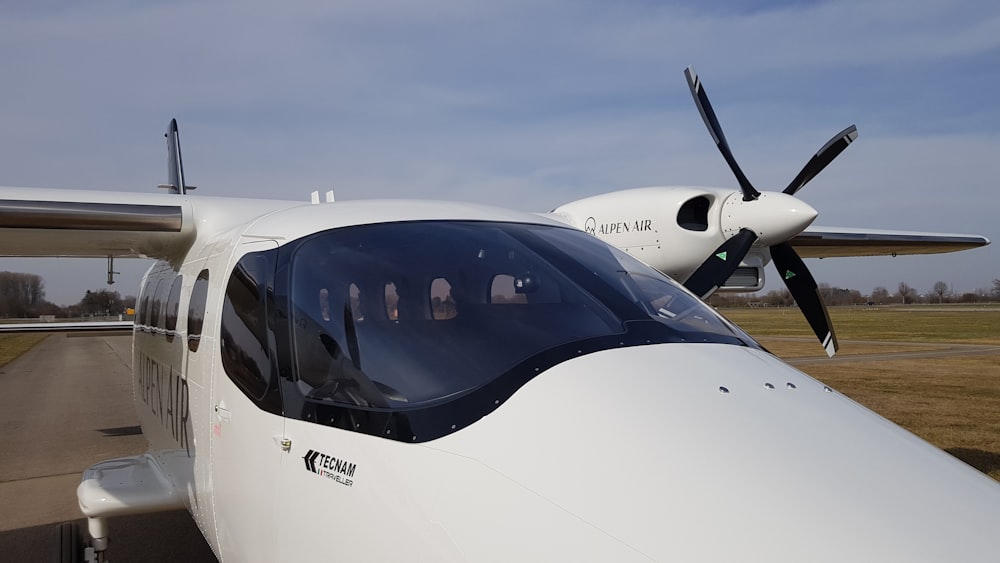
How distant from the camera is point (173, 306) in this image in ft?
18.2

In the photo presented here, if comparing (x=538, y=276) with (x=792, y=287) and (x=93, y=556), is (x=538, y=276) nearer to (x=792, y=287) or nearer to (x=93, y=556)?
(x=93, y=556)

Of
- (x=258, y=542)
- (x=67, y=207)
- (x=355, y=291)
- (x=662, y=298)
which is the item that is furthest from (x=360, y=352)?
(x=67, y=207)

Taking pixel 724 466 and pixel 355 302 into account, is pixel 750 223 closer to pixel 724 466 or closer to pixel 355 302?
pixel 355 302

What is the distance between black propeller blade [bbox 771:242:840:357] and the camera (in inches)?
348

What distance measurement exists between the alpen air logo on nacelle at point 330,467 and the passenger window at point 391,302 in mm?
602

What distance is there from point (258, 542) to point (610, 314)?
6.09 feet

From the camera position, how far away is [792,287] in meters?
9.09

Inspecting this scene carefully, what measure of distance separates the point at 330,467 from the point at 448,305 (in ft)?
2.49

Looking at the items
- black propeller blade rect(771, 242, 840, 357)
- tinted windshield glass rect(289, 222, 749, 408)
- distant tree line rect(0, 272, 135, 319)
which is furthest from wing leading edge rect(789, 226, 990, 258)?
distant tree line rect(0, 272, 135, 319)

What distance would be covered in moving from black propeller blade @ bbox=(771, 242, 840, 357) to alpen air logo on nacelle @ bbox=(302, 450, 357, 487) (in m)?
7.15

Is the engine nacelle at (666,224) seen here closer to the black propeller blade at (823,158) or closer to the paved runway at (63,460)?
the black propeller blade at (823,158)

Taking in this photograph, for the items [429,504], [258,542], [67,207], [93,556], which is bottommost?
[93,556]

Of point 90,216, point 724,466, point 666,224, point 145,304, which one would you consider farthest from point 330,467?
point 666,224

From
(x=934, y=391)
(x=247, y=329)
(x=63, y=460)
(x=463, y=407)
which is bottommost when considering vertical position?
(x=934, y=391)
